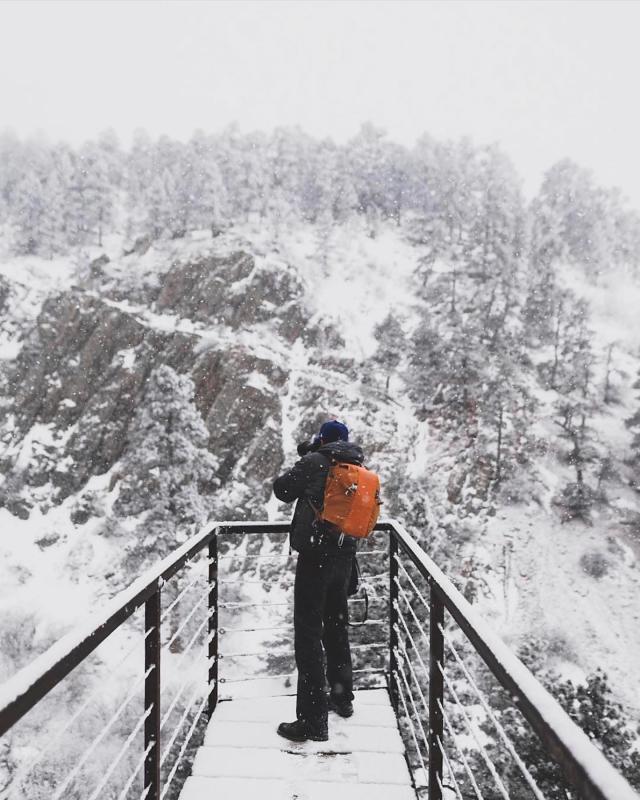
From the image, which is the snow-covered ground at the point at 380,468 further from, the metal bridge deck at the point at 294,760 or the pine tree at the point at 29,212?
the metal bridge deck at the point at 294,760

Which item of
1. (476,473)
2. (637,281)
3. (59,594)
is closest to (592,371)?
(476,473)

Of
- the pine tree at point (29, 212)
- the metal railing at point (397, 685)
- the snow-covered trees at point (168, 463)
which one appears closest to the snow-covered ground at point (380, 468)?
the pine tree at point (29, 212)

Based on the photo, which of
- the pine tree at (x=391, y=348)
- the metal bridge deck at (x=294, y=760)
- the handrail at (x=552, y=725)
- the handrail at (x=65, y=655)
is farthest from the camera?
the pine tree at (x=391, y=348)

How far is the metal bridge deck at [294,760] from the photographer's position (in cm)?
305

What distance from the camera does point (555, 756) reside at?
3.73 ft

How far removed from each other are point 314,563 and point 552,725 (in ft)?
7.86

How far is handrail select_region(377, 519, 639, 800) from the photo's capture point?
3.18 feet

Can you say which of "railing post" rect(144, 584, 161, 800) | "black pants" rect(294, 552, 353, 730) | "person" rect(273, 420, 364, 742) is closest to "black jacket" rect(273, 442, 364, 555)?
"person" rect(273, 420, 364, 742)

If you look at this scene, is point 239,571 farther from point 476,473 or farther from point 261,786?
point 261,786

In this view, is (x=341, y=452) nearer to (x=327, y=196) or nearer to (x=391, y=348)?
(x=391, y=348)

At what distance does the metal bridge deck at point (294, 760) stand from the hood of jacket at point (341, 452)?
192cm

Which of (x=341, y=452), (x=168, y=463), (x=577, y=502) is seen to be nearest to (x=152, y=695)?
(x=341, y=452)

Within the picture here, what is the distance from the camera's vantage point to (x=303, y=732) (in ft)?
11.5

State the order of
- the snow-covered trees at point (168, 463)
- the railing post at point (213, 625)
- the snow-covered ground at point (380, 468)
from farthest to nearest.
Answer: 1. the snow-covered ground at point (380, 468)
2. the snow-covered trees at point (168, 463)
3. the railing post at point (213, 625)
